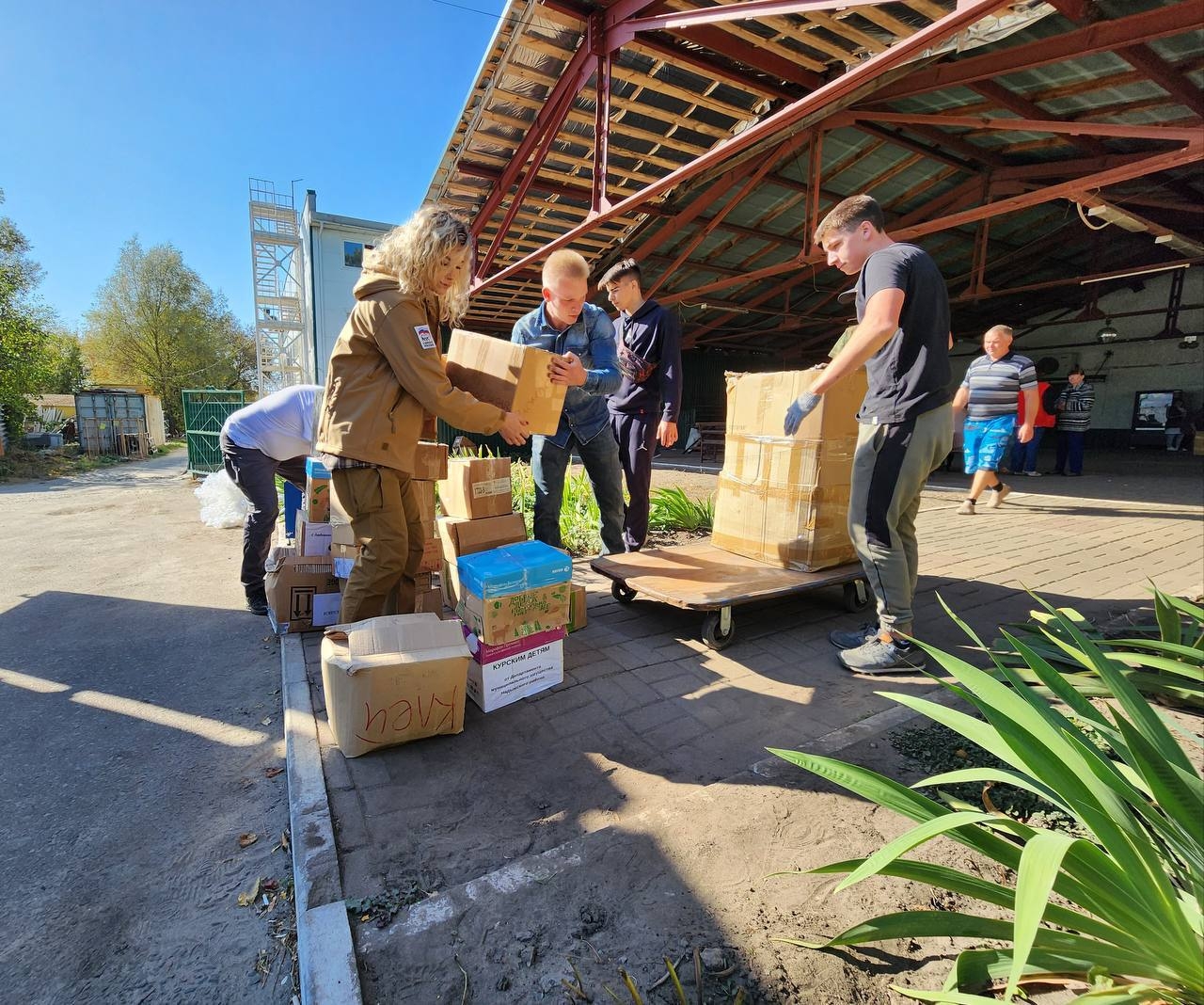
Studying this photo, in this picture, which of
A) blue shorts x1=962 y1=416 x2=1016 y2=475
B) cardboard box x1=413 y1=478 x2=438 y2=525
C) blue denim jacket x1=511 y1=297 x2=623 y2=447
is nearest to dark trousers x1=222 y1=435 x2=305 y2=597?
cardboard box x1=413 y1=478 x2=438 y2=525

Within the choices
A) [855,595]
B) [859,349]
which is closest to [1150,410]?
[855,595]

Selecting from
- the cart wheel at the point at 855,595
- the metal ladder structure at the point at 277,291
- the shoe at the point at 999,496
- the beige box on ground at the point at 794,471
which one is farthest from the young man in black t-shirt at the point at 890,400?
the metal ladder structure at the point at 277,291

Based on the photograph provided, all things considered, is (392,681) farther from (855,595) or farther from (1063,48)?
(1063,48)

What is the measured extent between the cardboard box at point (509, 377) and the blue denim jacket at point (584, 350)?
59 cm

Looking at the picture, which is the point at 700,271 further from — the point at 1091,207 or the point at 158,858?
the point at 158,858

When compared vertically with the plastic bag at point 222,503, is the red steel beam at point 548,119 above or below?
above

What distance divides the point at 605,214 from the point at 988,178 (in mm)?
6730

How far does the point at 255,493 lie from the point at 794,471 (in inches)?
131

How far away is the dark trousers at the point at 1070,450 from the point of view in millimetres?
10867

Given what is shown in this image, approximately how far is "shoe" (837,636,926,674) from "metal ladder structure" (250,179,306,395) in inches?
1097

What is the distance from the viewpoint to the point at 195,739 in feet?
7.64

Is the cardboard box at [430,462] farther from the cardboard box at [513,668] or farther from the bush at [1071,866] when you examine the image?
the bush at [1071,866]

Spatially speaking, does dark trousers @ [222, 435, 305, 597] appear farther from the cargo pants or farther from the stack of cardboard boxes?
the cargo pants

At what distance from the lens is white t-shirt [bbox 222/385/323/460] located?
3.47m
